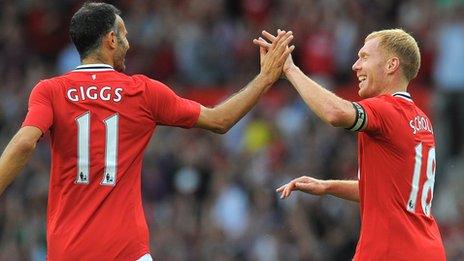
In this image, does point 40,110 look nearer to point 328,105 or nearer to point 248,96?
point 248,96

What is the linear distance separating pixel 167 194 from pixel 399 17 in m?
4.04

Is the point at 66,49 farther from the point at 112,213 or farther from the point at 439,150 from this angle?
the point at 112,213

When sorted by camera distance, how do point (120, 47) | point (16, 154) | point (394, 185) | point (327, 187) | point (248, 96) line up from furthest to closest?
point (327, 187) < point (248, 96) < point (120, 47) < point (394, 185) < point (16, 154)

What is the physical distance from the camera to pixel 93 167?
25.5ft

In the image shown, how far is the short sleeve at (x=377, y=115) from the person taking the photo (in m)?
7.86

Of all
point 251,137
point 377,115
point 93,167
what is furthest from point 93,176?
point 251,137

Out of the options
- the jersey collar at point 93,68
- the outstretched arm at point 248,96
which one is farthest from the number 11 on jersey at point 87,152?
the outstretched arm at point 248,96

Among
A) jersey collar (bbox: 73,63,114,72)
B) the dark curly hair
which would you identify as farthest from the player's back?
the dark curly hair

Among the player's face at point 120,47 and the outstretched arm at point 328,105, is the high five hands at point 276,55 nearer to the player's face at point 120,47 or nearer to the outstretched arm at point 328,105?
the outstretched arm at point 328,105

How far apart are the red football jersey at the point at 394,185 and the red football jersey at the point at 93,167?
1.45m

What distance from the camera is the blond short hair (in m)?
8.23

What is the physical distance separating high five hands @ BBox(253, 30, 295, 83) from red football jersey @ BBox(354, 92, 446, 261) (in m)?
0.74

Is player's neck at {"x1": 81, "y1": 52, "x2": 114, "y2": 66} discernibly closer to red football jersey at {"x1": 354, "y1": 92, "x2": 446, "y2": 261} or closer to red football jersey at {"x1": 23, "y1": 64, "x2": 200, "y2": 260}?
red football jersey at {"x1": 23, "y1": 64, "x2": 200, "y2": 260}

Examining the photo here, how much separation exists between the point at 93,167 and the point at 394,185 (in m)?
1.90
